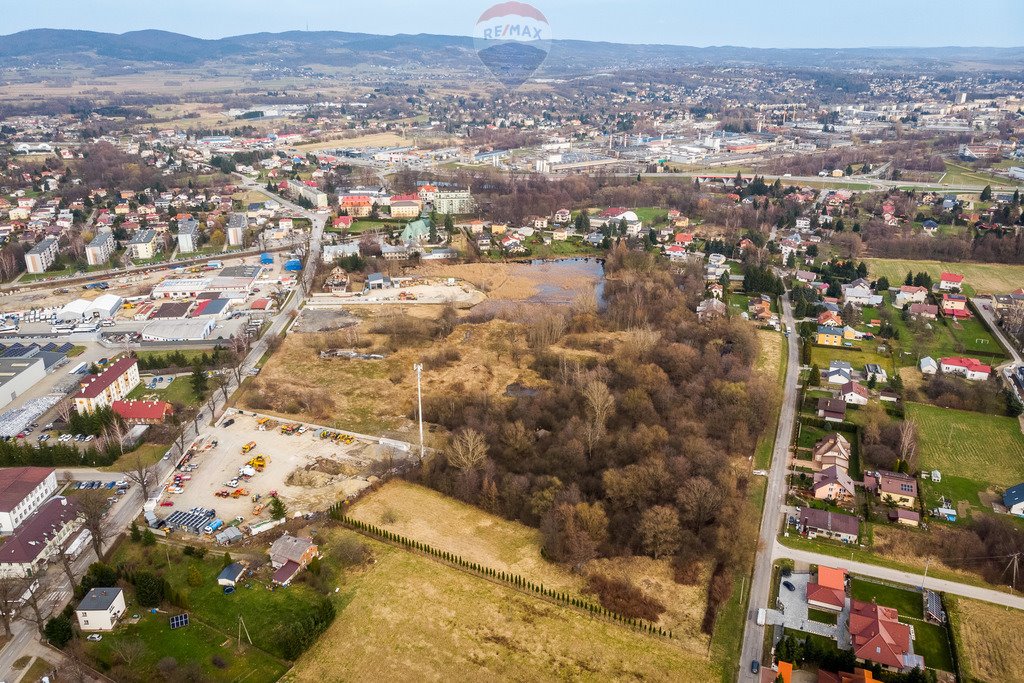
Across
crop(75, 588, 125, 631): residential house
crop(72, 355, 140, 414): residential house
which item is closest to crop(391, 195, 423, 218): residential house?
crop(72, 355, 140, 414): residential house

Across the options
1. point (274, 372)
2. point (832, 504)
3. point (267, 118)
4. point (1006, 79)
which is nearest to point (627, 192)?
point (274, 372)

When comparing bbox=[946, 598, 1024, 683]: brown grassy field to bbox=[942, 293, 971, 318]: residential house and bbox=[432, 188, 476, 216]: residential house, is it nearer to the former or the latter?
bbox=[942, 293, 971, 318]: residential house

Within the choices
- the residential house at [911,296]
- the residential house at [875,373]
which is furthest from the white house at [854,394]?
the residential house at [911,296]

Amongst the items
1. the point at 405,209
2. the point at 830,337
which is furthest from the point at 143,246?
the point at 830,337

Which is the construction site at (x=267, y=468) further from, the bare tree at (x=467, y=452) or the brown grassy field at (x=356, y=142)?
the brown grassy field at (x=356, y=142)

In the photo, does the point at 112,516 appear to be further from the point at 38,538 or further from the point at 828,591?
the point at 828,591
